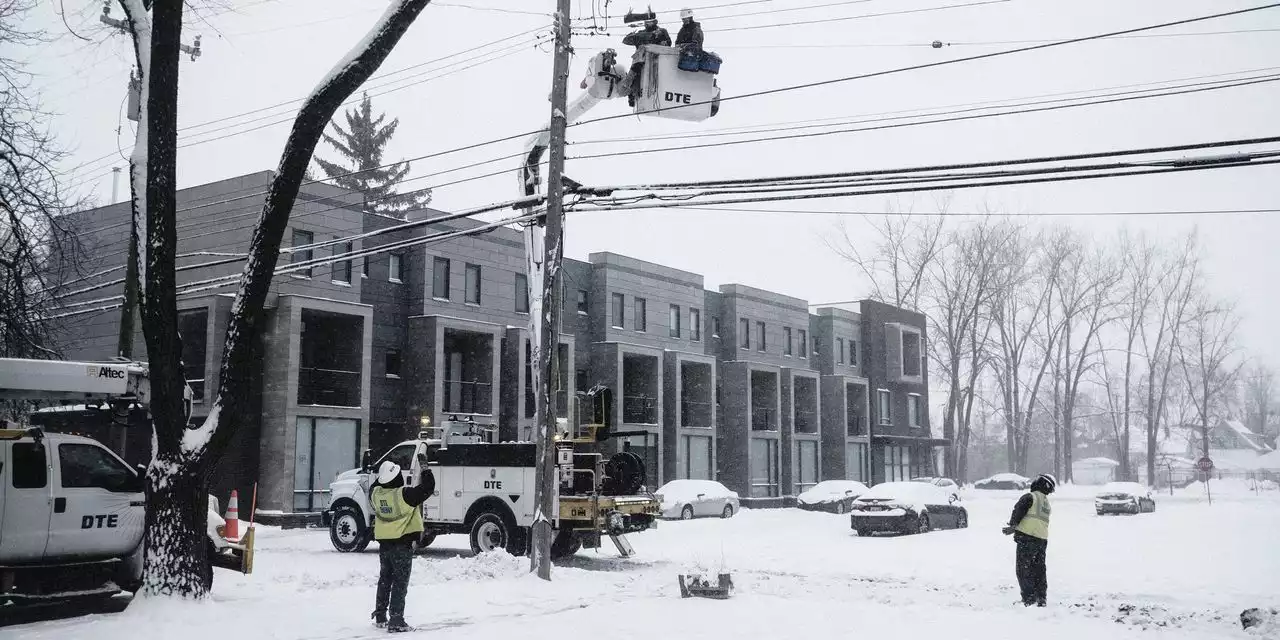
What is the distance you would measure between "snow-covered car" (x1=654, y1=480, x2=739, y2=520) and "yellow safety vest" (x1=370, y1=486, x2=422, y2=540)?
21.7 meters

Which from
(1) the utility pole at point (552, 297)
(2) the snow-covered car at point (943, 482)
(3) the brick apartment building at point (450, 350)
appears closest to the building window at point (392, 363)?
(3) the brick apartment building at point (450, 350)

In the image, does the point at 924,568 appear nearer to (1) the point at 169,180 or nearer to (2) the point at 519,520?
(2) the point at 519,520

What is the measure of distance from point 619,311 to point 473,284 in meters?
7.19

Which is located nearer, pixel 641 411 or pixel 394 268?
pixel 394 268

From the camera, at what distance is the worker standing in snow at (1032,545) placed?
12.6 m

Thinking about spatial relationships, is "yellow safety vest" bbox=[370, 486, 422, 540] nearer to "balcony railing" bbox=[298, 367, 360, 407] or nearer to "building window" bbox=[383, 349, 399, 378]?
"balcony railing" bbox=[298, 367, 360, 407]

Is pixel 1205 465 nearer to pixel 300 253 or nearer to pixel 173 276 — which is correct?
pixel 300 253

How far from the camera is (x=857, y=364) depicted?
55.6 metres

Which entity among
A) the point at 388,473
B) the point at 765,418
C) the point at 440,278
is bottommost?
the point at 388,473

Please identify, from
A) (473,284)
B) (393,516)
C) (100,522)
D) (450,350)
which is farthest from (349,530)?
(473,284)

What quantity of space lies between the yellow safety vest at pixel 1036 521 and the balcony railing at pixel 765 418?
33.1m

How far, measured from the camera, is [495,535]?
18.0 meters

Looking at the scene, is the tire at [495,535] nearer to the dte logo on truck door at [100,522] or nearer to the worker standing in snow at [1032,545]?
the dte logo on truck door at [100,522]

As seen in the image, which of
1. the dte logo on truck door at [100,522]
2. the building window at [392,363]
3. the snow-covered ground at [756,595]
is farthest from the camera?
the building window at [392,363]
